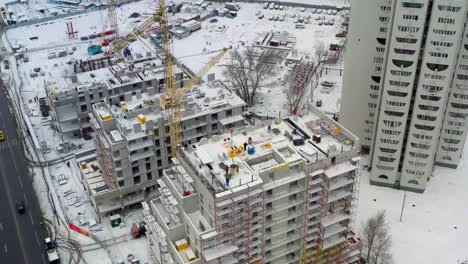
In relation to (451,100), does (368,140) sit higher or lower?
lower

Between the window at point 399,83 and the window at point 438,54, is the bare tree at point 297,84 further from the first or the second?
the window at point 438,54

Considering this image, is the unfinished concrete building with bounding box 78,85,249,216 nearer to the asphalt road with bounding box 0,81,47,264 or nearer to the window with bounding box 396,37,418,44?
the asphalt road with bounding box 0,81,47,264

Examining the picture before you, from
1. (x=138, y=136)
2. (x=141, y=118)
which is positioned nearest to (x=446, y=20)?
(x=141, y=118)

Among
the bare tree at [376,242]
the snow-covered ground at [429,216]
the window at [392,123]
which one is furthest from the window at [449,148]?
the bare tree at [376,242]

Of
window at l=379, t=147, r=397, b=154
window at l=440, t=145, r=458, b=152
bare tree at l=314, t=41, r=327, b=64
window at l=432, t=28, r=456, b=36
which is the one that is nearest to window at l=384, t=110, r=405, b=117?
window at l=379, t=147, r=397, b=154

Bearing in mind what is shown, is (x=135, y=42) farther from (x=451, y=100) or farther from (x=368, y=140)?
(x=451, y=100)

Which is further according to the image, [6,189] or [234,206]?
[6,189]

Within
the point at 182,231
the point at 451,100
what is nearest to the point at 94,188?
the point at 182,231
